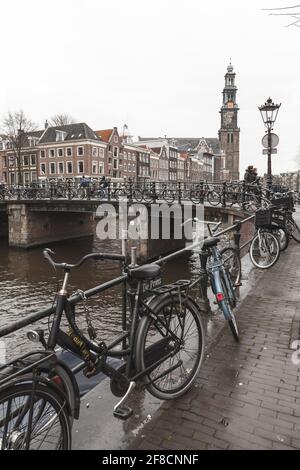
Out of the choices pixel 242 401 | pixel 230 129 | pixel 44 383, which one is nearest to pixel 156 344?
pixel 242 401

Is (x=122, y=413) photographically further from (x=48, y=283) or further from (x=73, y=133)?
(x=73, y=133)

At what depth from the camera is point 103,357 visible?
2545 millimetres

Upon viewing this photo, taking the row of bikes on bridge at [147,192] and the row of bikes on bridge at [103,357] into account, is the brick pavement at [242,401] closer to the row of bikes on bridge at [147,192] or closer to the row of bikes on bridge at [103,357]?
the row of bikes on bridge at [103,357]

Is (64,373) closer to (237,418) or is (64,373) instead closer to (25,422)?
(25,422)

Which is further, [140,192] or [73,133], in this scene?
[73,133]

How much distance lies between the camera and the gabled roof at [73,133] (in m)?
51.8

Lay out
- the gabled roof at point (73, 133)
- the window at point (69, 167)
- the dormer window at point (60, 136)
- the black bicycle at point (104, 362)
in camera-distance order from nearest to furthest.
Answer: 1. the black bicycle at point (104, 362)
2. the gabled roof at point (73, 133)
3. the window at point (69, 167)
4. the dormer window at point (60, 136)

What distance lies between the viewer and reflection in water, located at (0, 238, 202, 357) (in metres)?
11.1

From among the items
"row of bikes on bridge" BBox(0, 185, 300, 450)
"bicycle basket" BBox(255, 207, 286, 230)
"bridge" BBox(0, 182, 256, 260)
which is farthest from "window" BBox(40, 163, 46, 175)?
"row of bikes on bridge" BBox(0, 185, 300, 450)

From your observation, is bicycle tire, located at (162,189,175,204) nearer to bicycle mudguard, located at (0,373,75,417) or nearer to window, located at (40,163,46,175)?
bicycle mudguard, located at (0,373,75,417)

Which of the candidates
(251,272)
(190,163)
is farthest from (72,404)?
(190,163)

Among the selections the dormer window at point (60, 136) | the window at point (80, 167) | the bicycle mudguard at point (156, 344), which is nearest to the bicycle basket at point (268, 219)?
the bicycle mudguard at point (156, 344)

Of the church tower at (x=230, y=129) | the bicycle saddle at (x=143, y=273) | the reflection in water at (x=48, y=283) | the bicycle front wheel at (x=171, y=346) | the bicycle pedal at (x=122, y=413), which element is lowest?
the reflection in water at (x=48, y=283)

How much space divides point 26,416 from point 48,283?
14638 mm
